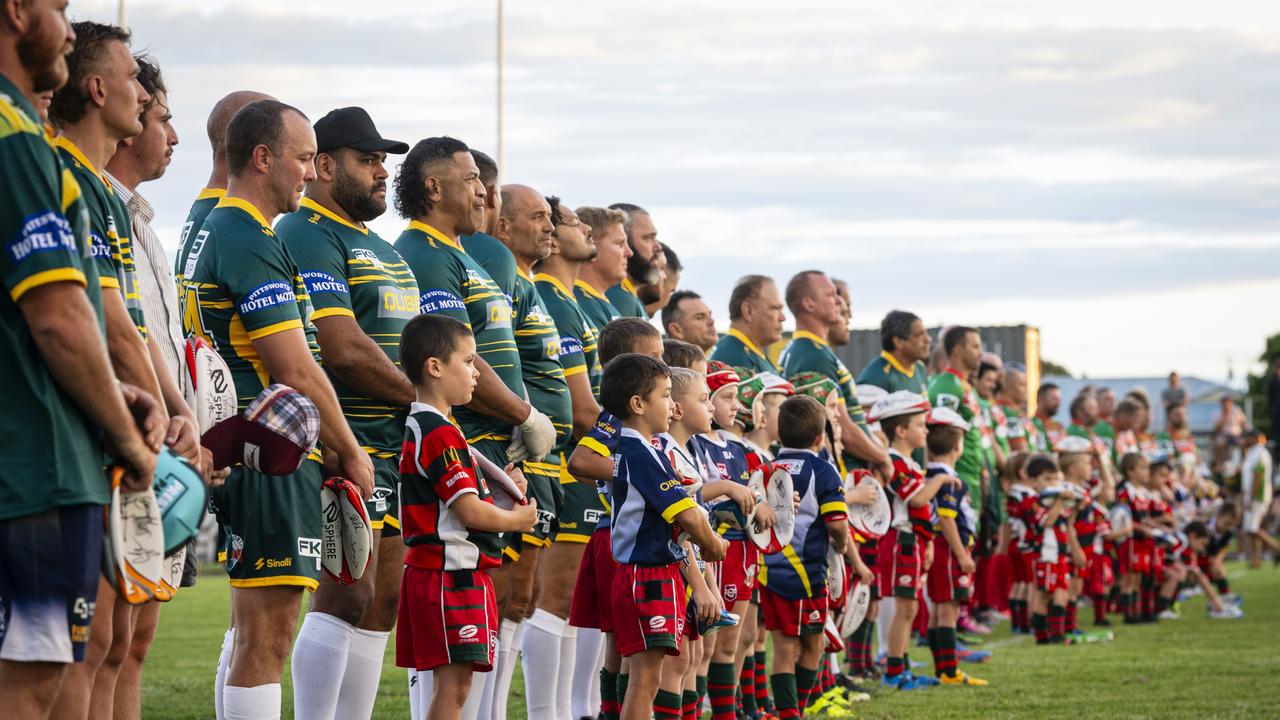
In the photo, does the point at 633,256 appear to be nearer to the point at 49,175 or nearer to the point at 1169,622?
the point at 49,175

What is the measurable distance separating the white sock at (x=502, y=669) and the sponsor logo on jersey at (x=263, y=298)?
191cm

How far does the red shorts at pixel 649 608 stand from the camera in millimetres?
5473

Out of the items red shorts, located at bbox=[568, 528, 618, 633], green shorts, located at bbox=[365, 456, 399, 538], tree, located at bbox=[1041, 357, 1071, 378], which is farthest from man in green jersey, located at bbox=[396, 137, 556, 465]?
tree, located at bbox=[1041, 357, 1071, 378]

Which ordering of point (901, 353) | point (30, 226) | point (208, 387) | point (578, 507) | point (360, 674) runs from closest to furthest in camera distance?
point (30, 226), point (208, 387), point (360, 674), point (578, 507), point (901, 353)

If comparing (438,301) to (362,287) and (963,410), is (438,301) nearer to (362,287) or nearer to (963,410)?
(362,287)

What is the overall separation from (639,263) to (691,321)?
0.44 meters

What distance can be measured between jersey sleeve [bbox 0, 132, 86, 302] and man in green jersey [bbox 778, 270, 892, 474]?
6.20 metres

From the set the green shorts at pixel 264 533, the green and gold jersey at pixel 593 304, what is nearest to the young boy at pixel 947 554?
the green and gold jersey at pixel 593 304

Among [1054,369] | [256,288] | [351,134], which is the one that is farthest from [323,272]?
[1054,369]

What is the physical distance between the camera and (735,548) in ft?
21.9

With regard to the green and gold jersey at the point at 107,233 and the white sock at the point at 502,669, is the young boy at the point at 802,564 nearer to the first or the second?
the white sock at the point at 502,669

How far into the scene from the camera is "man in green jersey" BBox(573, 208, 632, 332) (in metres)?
7.61

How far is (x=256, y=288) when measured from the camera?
4.60m

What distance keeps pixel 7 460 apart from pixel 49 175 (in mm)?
557
